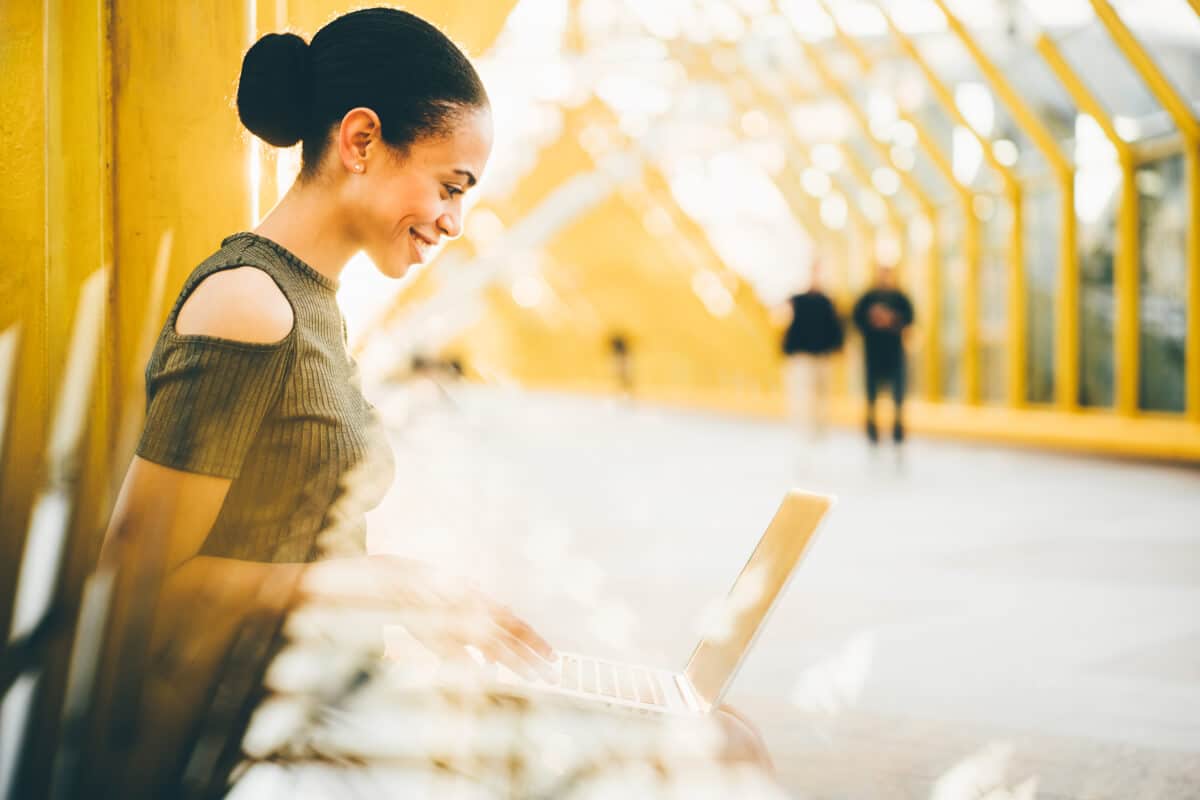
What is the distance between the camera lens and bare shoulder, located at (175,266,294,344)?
1233 mm

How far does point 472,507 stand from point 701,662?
5.72m

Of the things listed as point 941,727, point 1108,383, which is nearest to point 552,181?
point 1108,383

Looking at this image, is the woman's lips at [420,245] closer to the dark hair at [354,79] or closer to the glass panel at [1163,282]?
the dark hair at [354,79]

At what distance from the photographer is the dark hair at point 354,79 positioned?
4.58 ft

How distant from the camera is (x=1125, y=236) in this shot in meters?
10.8

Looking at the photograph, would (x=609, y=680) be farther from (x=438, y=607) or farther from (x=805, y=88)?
(x=805, y=88)

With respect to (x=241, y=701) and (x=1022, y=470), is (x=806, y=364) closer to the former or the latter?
(x=1022, y=470)

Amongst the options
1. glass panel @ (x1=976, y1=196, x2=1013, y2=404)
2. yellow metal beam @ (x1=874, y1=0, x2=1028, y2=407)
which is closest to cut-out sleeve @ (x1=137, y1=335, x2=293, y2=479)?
yellow metal beam @ (x1=874, y1=0, x2=1028, y2=407)

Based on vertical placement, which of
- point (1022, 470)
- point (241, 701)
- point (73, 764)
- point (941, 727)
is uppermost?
point (241, 701)

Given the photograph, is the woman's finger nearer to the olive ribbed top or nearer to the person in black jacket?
the olive ribbed top

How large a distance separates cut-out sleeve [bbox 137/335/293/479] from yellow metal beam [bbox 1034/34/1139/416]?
11.0 m

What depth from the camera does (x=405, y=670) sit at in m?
1.42

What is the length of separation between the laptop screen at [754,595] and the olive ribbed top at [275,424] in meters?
0.50

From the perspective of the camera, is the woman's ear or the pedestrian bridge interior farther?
the pedestrian bridge interior
